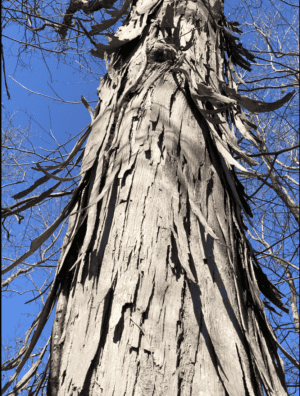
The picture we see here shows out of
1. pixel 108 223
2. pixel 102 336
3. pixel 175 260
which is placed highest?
pixel 108 223

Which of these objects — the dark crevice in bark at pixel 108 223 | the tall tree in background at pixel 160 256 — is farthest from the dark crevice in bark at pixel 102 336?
the dark crevice in bark at pixel 108 223

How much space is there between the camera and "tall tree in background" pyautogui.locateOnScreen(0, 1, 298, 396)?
2.83 ft

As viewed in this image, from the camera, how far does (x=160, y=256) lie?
100cm

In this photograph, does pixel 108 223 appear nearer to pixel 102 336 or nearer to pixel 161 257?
pixel 161 257

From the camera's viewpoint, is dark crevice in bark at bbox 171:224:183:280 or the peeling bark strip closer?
the peeling bark strip

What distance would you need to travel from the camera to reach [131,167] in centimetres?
119

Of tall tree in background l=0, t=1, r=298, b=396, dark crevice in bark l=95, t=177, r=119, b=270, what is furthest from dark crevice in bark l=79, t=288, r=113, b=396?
dark crevice in bark l=95, t=177, r=119, b=270

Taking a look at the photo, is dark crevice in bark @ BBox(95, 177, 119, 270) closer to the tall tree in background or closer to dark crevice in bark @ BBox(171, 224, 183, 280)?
the tall tree in background

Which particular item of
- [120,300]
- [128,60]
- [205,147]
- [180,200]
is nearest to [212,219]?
[180,200]

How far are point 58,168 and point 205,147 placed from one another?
1.95 ft

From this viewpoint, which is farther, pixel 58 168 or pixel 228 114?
pixel 228 114

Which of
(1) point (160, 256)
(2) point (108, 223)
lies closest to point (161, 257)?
(1) point (160, 256)

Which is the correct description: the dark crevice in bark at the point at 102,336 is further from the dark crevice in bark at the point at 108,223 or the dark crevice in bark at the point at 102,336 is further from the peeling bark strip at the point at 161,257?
the dark crevice in bark at the point at 108,223

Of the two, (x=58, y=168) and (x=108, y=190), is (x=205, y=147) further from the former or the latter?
(x=58, y=168)
